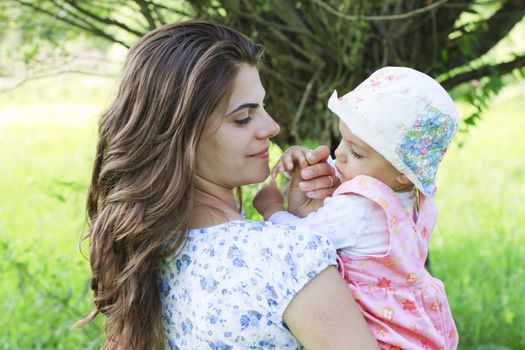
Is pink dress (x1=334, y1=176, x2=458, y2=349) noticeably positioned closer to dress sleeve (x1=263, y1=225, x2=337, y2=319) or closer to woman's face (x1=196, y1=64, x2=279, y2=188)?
dress sleeve (x1=263, y1=225, x2=337, y2=319)

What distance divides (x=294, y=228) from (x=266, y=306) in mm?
185

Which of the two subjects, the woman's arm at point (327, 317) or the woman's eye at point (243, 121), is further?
the woman's eye at point (243, 121)

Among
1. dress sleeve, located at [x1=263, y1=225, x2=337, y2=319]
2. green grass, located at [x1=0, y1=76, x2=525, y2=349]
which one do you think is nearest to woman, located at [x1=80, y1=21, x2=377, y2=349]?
dress sleeve, located at [x1=263, y1=225, x2=337, y2=319]

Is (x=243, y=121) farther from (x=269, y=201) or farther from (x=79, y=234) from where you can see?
(x=79, y=234)

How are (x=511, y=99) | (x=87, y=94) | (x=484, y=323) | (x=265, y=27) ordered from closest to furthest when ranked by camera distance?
(x=265, y=27), (x=484, y=323), (x=511, y=99), (x=87, y=94)

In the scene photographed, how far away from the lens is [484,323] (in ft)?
15.0

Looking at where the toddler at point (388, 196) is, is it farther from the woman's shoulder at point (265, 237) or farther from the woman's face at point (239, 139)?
the woman's face at point (239, 139)

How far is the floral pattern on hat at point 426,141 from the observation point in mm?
1992

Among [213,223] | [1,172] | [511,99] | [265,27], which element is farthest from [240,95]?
[511,99]

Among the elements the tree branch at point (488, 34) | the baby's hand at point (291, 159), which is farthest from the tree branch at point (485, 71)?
the baby's hand at point (291, 159)

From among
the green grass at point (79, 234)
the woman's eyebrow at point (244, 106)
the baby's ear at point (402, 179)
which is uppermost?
the woman's eyebrow at point (244, 106)

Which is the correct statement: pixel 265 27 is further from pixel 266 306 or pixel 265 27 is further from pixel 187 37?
pixel 266 306

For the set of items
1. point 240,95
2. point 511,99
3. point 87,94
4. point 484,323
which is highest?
point 240,95

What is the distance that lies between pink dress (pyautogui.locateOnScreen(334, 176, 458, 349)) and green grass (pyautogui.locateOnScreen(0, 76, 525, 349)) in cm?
88
